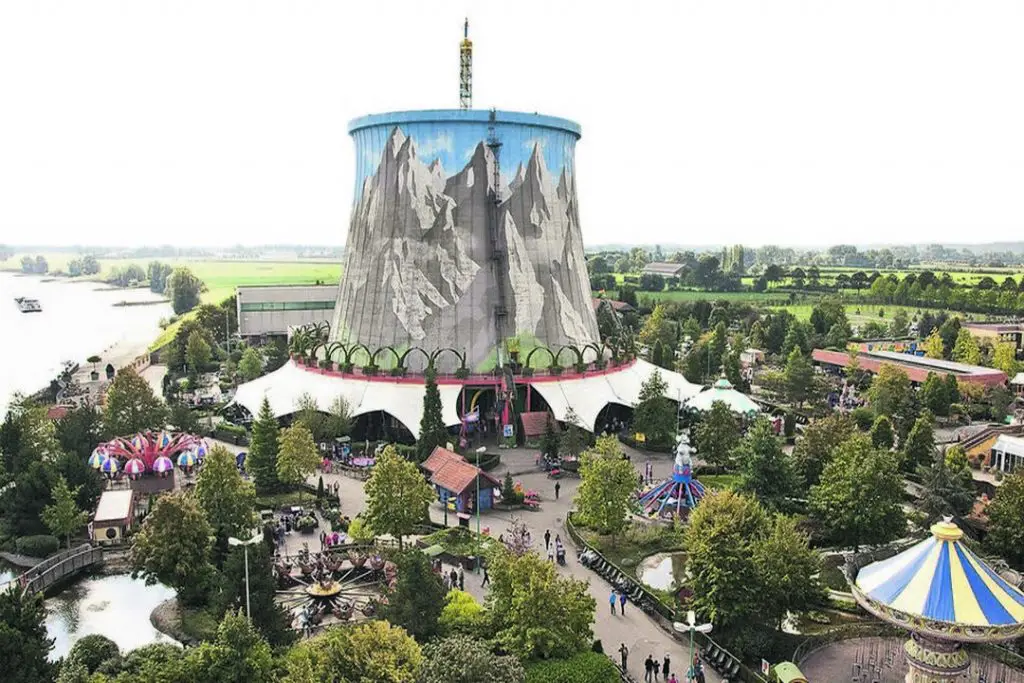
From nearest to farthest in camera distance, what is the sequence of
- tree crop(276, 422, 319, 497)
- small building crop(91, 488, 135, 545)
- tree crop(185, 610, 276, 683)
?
tree crop(185, 610, 276, 683)
small building crop(91, 488, 135, 545)
tree crop(276, 422, 319, 497)

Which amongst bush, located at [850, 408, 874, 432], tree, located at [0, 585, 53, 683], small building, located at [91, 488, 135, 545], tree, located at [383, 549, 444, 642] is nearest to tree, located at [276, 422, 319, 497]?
small building, located at [91, 488, 135, 545]

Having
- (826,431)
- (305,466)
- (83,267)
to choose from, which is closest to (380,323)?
(305,466)

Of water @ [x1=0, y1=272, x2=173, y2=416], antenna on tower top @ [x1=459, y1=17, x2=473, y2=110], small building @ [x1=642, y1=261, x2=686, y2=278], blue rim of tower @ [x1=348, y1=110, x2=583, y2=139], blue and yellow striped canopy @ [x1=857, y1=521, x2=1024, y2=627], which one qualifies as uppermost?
antenna on tower top @ [x1=459, y1=17, x2=473, y2=110]

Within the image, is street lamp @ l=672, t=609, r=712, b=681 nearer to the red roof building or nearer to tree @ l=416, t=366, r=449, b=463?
tree @ l=416, t=366, r=449, b=463

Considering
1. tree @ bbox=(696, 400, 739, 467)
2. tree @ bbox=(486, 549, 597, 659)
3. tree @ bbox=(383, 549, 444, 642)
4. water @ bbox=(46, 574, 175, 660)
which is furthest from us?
tree @ bbox=(696, 400, 739, 467)

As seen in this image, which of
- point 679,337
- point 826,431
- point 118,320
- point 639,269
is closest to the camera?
point 826,431

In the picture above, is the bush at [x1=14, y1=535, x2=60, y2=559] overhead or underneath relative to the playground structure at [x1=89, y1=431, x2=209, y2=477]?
underneath

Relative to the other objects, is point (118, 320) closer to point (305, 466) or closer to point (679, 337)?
point (679, 337)

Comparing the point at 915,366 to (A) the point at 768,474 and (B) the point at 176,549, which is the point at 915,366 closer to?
(A) the point at 768,474
